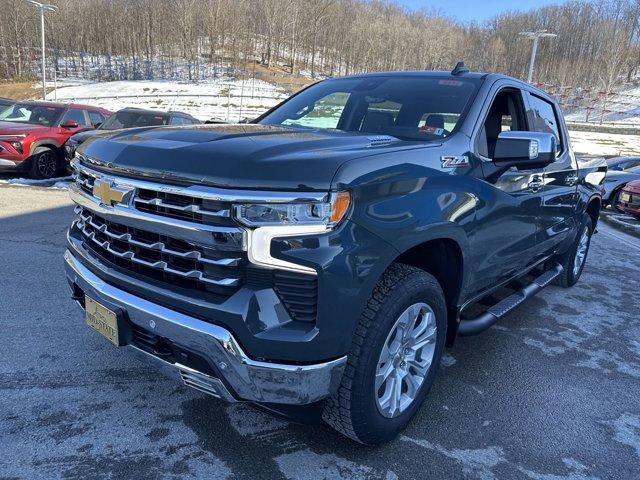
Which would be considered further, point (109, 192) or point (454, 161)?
point (454, 161)

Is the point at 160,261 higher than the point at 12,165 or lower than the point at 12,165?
higher

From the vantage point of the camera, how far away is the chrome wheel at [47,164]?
389 inches

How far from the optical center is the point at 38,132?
968 centimetres

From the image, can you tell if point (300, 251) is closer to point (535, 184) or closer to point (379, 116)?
point (379, 116)

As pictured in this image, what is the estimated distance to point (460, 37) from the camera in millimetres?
84875

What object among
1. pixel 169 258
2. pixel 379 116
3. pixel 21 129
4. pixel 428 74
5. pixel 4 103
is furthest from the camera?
pixel 4 103

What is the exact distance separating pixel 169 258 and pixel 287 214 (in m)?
0.60

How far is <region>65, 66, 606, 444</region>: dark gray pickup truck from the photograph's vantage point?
1.89 metres

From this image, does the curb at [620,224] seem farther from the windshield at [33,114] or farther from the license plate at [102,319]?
the windshield at [33,114]

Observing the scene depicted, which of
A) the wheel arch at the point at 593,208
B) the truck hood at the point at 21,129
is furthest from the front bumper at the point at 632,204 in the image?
the truck hood at the point at 21,129

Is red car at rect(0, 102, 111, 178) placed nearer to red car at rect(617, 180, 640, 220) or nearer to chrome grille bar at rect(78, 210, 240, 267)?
chrome grille bar at rect(78, 210, 240, 267)

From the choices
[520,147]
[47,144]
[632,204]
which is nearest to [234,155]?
[520,147]

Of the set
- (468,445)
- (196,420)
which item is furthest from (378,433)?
(196,420)

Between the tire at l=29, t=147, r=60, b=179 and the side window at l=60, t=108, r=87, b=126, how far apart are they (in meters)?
0.89
